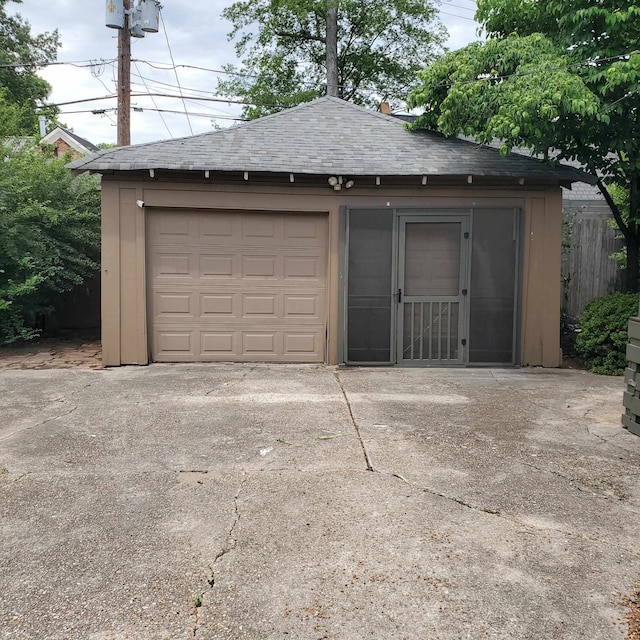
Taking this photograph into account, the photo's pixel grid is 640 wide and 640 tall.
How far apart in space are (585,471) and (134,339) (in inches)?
226

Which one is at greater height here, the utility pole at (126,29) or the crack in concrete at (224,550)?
the utility pole at (126,29)

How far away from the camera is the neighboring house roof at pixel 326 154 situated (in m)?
7.48

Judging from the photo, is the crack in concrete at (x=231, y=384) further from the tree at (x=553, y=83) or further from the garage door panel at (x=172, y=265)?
the tree at (x=553, y=83)

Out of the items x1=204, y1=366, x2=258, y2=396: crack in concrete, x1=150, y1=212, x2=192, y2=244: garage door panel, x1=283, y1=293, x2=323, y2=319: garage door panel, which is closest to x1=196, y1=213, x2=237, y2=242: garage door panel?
x1=150, y1=212, x2=192, y2=244: garage door panel

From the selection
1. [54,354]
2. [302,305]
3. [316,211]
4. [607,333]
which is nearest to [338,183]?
[316,211]

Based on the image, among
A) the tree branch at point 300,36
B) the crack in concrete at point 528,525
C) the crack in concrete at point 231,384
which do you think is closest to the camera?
the crack in concrete at point 528,525

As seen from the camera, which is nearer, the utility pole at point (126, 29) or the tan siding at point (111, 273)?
the tan siding at point (111, 273)

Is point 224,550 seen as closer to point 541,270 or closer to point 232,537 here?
point 232,537

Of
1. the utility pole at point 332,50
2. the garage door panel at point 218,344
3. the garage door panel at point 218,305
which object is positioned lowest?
the garage door panel at point 218,344

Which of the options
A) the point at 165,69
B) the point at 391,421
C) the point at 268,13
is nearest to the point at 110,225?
the point at 391,421

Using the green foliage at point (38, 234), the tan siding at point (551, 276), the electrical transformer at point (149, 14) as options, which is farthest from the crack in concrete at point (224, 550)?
the electrical transformer at point (149, 14)

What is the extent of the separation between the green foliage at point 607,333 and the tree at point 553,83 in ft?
4.03

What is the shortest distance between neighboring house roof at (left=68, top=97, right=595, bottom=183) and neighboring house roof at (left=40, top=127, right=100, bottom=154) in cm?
1610

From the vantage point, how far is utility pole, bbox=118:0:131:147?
491 inches
